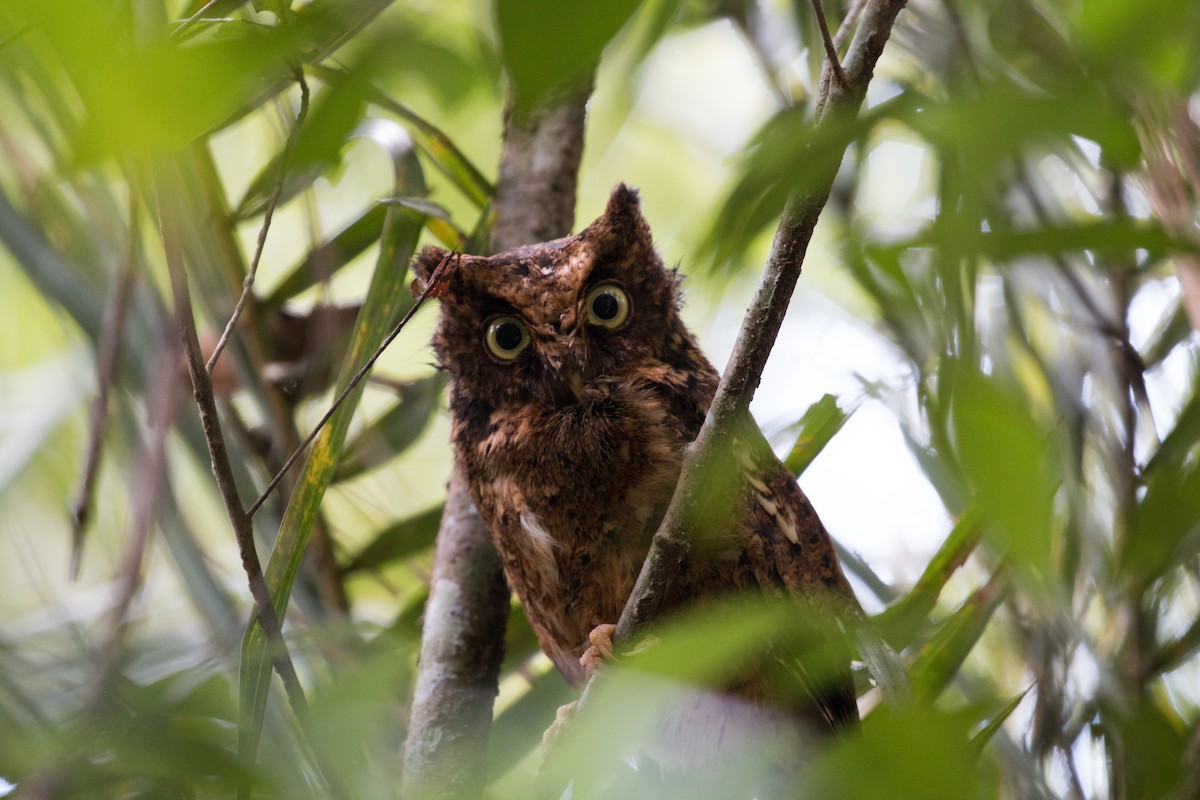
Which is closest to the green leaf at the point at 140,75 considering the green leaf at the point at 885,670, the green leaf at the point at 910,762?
the green leaf at the point at 910,762

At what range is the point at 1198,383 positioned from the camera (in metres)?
1.84

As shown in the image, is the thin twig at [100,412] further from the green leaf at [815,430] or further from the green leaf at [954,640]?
the green leaf at [954,640]

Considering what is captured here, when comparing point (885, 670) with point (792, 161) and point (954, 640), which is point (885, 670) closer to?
point (954, 640)

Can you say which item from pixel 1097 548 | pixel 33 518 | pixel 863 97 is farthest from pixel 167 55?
pixel 33 518

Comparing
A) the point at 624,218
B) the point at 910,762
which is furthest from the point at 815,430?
the point at 910,762

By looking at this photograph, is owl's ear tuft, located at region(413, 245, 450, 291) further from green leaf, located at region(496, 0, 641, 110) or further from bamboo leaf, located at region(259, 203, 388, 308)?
green leaf, located at region(496, 0, 641, 110)

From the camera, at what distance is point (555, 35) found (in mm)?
417

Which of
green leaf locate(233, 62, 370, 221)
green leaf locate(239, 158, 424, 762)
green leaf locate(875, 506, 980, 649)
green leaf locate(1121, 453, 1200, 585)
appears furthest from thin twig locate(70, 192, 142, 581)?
green leaf locate(875, 506, 980, 649)

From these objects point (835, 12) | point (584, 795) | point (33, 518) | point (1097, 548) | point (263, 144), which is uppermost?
point (263, 144)

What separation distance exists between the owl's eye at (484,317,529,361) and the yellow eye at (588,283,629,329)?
15cm

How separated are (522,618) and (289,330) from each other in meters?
1.00

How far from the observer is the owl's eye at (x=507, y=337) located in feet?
6.66

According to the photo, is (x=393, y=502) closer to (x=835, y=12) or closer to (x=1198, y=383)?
(x=835, y=12)

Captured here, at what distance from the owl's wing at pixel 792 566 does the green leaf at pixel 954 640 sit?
0.15 m
